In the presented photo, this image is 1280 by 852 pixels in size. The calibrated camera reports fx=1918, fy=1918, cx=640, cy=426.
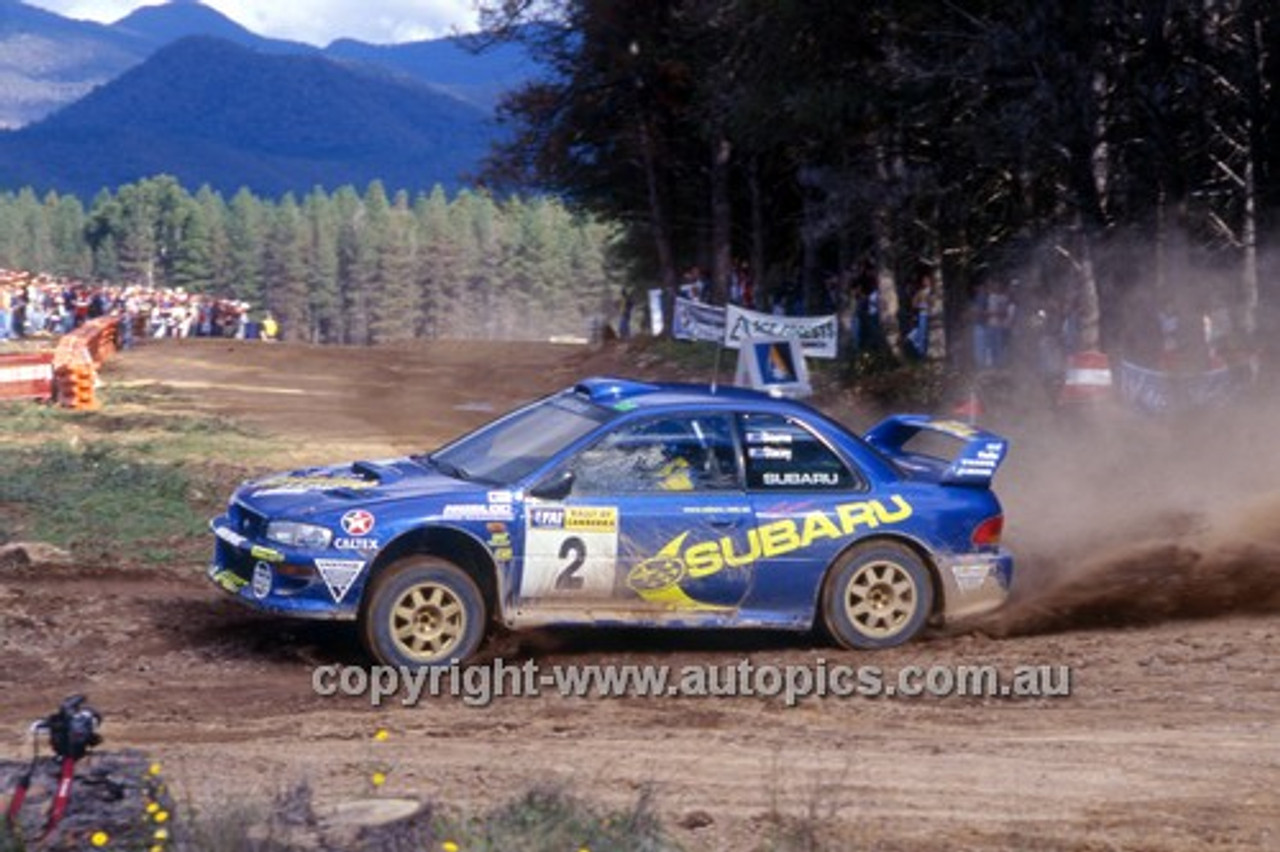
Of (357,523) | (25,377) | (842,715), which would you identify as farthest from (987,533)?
(25,377)

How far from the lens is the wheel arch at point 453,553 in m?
9.88

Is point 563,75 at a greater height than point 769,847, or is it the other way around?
point 563,75

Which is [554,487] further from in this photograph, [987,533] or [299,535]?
[987,533]

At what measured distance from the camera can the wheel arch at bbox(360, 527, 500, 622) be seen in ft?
32.4

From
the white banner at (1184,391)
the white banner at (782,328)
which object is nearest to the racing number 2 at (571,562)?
the white banner at (1184,391)

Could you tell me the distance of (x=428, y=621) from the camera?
9938 mm

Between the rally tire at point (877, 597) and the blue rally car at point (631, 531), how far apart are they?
0.04 feet

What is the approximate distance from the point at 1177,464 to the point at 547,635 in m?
8.72

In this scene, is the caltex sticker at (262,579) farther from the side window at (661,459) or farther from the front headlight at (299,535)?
the side window at (661,459)

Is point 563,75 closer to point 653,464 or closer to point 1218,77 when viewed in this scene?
point 1218,77

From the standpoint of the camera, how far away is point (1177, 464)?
58.0 ft

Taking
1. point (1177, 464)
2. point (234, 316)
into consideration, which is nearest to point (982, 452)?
point (1177, 464)

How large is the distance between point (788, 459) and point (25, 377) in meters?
20.2

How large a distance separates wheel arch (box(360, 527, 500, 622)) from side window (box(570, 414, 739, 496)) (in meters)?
0.63
